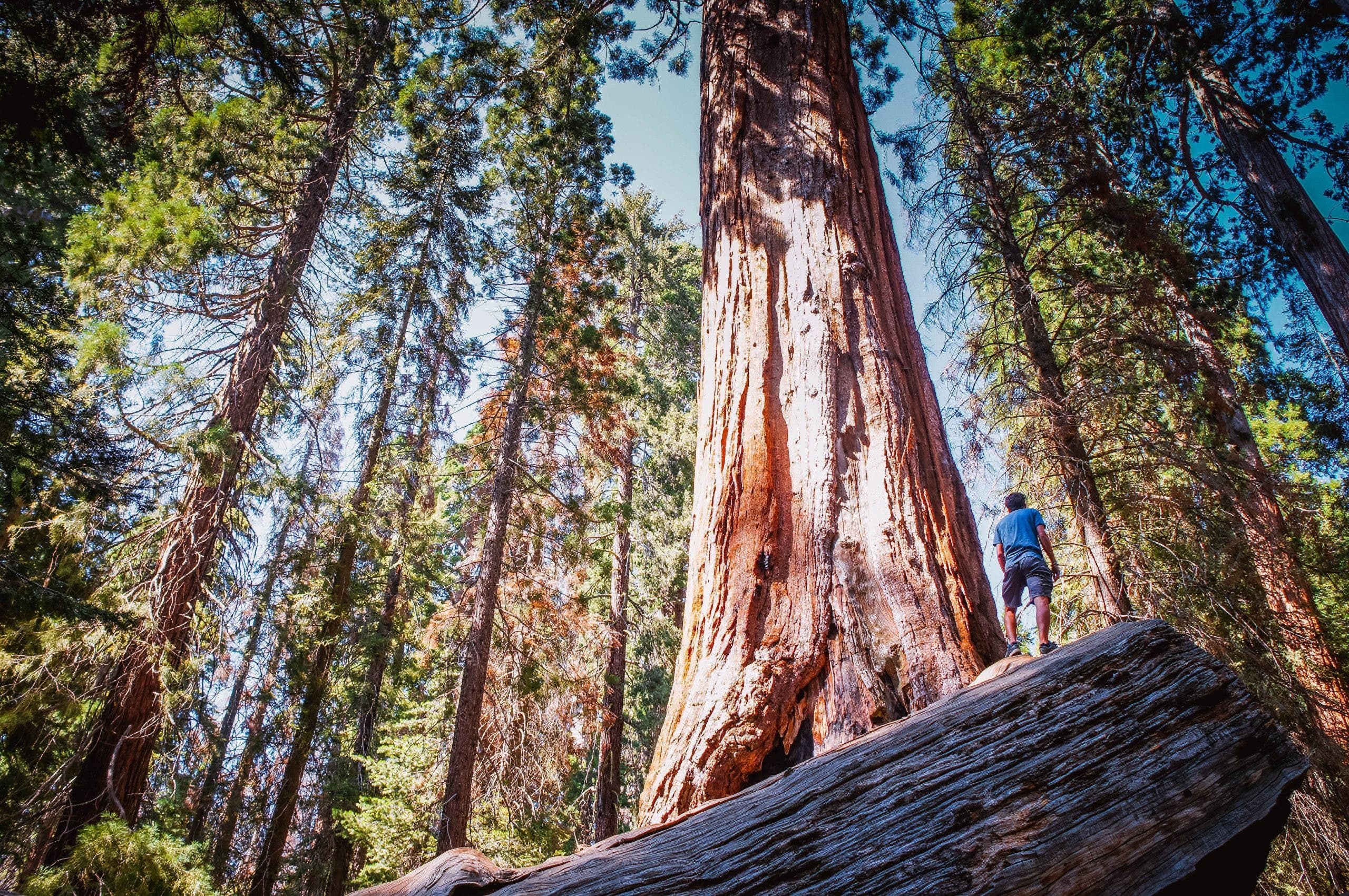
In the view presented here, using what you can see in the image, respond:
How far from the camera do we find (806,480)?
92.0 inches

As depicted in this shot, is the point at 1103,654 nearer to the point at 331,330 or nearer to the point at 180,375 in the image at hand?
the point at 180,375

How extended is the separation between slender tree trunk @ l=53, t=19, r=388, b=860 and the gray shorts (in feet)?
23.8

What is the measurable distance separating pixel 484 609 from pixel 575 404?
352 cm

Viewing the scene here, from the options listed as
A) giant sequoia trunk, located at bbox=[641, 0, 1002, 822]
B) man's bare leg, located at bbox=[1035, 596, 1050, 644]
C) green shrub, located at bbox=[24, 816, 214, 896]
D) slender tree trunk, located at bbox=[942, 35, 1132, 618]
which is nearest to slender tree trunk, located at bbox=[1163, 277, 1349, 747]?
slender tree trunk, located at bbox=[942, 35, 1132, 618]

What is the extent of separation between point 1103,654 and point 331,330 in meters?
12.5

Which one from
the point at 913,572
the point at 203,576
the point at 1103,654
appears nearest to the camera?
the point at 1103,654

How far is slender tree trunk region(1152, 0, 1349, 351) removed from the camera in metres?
6.97

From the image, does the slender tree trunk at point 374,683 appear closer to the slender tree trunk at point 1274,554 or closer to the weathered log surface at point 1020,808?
the weathered log surface at point 1020,808

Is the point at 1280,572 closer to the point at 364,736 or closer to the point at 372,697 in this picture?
the point at 372,697

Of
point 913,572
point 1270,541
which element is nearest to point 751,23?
point 913,572

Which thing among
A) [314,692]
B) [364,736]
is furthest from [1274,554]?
[364,736]

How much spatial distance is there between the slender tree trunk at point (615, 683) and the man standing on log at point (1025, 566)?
6867 mm

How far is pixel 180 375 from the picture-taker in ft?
21.7

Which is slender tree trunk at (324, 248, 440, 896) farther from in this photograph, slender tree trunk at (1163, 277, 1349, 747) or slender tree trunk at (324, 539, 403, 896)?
slender tree trunk at (1163, 277, 1349, 747)
